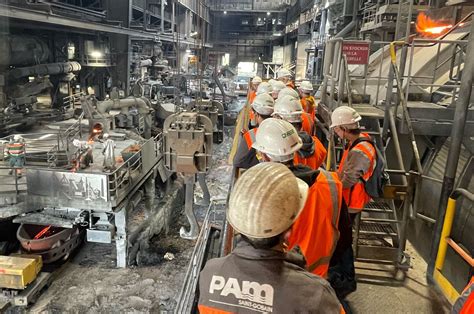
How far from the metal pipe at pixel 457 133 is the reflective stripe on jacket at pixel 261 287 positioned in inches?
129

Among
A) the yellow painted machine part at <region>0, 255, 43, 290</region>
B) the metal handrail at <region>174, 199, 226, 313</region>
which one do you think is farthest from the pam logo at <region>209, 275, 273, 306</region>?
the yellow painted machine part at <region>0, 255, 43, 290</region>

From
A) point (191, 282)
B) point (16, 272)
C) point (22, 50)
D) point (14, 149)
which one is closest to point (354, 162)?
point (191, 282)

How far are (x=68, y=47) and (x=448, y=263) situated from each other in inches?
694

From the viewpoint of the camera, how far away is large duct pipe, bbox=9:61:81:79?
530 inches

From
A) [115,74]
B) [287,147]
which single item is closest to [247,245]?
[287,147]

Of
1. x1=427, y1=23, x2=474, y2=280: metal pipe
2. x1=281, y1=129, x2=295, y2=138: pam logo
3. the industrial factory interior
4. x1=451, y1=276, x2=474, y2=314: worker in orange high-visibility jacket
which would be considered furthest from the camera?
x1=427, y1=23, x2=474, y2=280: metal pipe

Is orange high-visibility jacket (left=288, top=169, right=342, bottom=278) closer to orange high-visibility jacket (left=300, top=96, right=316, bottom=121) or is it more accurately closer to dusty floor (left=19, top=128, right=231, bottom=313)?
orange high-visibility jacket (left=300, top=96, right=316, bottom=121)

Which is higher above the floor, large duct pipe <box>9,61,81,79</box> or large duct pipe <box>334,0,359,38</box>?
large duct pipe <box>334,0,359,38</box>

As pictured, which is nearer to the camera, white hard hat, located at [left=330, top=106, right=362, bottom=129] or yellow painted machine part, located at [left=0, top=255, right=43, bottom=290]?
white hard hat, located at [left=330, top=106, right=362, bottom=129]

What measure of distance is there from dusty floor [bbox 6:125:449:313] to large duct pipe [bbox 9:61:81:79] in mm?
7169

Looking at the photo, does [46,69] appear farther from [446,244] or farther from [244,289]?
[244,289]

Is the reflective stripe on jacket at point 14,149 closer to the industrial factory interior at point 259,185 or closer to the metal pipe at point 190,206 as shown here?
the industrial factory interior at point 259,185

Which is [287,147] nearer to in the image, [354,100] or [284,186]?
[284,186]

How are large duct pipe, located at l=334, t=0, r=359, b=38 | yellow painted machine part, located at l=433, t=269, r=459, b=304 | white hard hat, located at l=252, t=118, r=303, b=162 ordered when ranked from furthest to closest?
large duct pipe, located at l=334, t=0, r=359, b=38 → yellow painted machine part, located at l=433, t=269, r=459, b=304 → white hard hat, located at l=252, t=118, r=303, b=162
